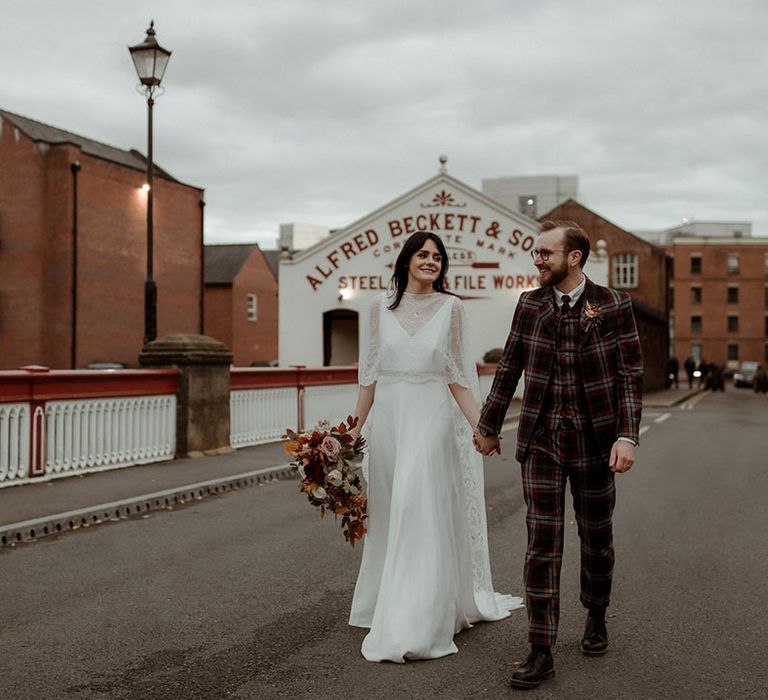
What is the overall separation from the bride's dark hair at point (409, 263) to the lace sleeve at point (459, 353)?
0.14m

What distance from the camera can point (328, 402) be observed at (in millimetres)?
17703

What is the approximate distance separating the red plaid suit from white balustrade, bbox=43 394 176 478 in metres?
7.61

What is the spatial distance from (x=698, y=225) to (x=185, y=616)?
95.8 meters

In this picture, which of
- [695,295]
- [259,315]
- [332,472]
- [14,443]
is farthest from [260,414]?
[695,295]

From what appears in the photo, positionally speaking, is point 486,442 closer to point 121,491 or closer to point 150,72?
point 121,491

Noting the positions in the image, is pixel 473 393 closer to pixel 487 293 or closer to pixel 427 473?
pixel 427 473

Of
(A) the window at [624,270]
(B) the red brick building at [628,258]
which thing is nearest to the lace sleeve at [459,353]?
(B) the red brick building at [628,258]

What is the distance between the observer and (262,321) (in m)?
57.0

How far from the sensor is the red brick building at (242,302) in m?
53.9

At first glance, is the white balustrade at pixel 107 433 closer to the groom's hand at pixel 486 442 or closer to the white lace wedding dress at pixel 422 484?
the white lace wedding dress at pixel 422 484

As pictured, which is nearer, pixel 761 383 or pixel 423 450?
pixel 423 450

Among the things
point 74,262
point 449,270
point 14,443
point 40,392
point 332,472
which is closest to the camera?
point 332,472

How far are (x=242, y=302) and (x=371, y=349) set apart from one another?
50.6 m

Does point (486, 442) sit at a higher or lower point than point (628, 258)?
lower
